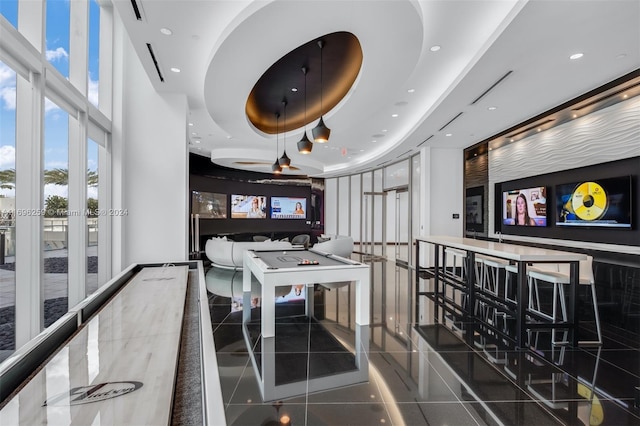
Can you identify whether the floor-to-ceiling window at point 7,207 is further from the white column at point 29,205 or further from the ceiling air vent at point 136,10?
the ceiling air vent at point 136,10

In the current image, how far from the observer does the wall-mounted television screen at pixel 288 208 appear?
45.7 feet

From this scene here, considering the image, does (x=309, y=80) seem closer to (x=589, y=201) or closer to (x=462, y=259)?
(x=462, y=259)

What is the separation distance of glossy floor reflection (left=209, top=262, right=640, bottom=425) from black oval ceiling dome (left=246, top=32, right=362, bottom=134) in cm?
375

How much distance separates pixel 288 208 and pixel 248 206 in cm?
187

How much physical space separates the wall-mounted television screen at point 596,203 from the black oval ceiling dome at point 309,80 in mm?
4035

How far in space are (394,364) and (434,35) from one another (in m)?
3.73

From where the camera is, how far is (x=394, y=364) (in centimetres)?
321

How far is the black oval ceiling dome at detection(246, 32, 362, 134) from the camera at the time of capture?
453cm

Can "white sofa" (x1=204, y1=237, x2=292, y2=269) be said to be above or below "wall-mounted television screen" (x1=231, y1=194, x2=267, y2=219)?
below

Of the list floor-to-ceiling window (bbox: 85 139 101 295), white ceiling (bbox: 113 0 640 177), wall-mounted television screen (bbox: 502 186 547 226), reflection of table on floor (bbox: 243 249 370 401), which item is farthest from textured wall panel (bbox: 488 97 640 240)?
floor-to-ceiling window (bbox: 85 139 101 295)

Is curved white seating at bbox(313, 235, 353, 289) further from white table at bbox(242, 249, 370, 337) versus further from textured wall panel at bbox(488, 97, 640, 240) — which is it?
white table at bbox(242, 249, 370, 337)

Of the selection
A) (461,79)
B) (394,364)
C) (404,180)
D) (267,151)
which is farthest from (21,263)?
(404,180)

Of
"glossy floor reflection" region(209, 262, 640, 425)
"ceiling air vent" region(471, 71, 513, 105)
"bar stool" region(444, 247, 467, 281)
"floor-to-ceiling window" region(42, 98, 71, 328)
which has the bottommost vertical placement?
"glossy floor reflection" region(209, 262, 640, 425)

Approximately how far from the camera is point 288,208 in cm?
1420
